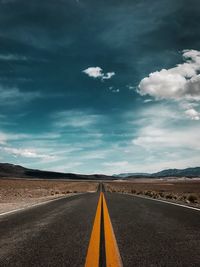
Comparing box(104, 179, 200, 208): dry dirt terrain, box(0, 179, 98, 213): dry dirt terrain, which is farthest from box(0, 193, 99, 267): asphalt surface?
box(104, 179, 200, 208): dry dirt terrain

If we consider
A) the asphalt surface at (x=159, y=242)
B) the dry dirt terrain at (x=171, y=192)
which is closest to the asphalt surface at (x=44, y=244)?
→ the asphalt surface at (x=159, y=242)

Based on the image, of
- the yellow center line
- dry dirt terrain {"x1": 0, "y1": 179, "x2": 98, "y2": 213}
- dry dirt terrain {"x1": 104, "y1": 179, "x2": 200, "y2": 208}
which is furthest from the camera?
dry dirt terrain {"x1": 104, "y1": 179, "x2": 200, "y2": 208}

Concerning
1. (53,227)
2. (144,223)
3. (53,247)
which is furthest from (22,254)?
(144,223)

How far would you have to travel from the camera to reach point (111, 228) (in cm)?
770

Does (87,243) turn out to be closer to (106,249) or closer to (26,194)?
(106,249)

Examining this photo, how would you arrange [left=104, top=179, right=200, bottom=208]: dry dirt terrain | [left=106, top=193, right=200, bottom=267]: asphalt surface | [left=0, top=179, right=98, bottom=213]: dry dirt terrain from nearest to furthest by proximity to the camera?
[left=106, top=193, right=200, bottom=267]: asphalt surface
[left=0, top=179, right=98, bottom=213]: dry dirt terrain
[left=104, top=179, right=200, bottom=208]: dry dirt terrain

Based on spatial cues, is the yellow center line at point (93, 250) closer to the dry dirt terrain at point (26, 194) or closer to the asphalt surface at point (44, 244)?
the asphalt surface at point (44, 244)

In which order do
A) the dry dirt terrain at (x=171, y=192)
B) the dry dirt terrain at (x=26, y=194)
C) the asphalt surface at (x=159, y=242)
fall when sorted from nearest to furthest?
the asphalt surface at (x=159, y=242) < the dry dirt terrain at (x=26, y=194) < the dry dirt terrain at (x=171, y=192)

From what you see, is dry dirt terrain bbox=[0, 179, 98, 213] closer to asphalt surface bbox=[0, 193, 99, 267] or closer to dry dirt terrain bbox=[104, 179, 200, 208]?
asphalt surface bbox=[0, 193, 99, 267]

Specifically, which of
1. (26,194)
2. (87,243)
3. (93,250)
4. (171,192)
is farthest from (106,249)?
(171,192)

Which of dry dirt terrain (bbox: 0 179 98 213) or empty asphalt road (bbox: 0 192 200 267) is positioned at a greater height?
dry dirt terrain (bbox: 0 179 98 213)

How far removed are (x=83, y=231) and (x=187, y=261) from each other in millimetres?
3376

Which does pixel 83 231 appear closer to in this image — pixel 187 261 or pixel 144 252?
pixel 144 252

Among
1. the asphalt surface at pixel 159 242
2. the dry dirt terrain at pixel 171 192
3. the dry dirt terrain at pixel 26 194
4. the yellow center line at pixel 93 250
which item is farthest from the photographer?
the dry dirt terrain at pixel 171 192
